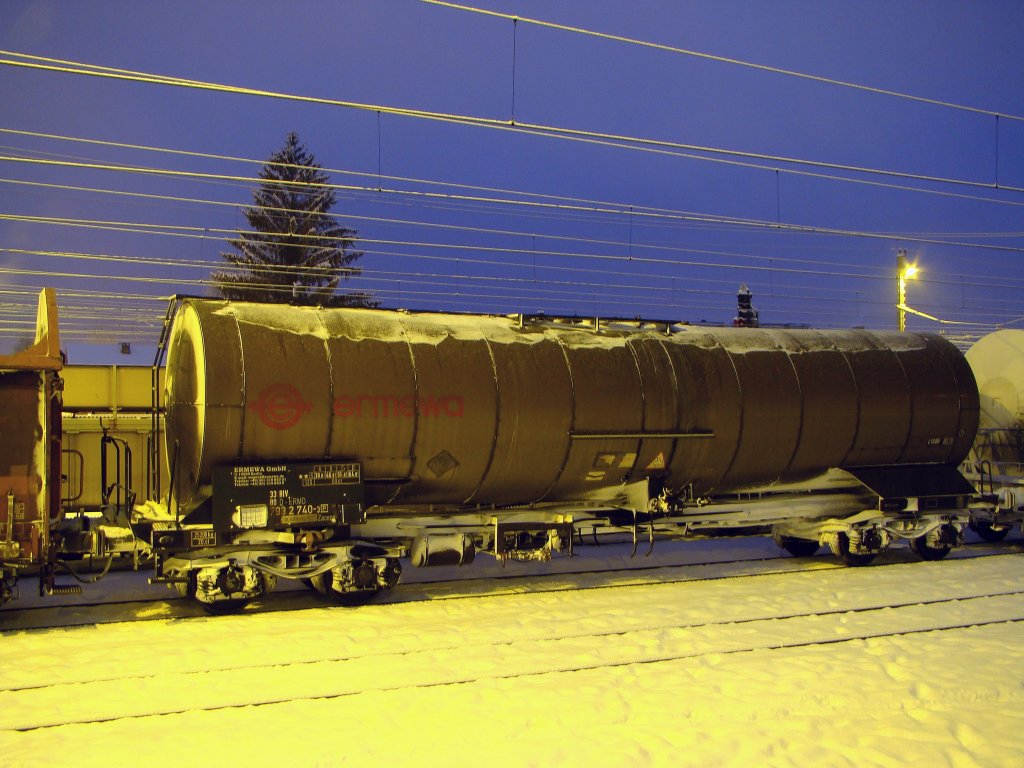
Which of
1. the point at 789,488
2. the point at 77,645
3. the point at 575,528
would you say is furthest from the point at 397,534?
the point at 789,488

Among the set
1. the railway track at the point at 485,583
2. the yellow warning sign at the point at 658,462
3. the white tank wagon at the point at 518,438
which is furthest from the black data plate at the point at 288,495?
the yellow warning sign at the point at 658,462

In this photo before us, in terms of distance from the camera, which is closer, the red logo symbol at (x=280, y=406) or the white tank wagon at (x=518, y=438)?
the red logo symbol at (x=280, y=406)

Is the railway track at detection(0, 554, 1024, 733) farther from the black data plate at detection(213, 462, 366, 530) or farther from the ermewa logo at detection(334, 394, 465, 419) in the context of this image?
the ermewa logo at detection(334, 394, 465, 419)

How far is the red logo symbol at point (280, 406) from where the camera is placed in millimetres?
10656

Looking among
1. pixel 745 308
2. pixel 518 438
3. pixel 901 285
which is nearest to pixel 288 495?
pixel 518 438

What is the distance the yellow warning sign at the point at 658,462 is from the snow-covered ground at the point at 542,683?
195 centimetres

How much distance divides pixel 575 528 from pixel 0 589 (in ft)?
25.6

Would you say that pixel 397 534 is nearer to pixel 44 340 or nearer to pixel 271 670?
pixel 271 670

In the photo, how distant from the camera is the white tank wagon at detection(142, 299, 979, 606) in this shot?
1078 cm

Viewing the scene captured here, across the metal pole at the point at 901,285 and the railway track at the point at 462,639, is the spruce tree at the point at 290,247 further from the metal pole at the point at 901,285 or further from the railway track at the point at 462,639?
the railway track at the point at 462,639

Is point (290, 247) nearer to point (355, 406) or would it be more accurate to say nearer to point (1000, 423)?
point (355, 406)

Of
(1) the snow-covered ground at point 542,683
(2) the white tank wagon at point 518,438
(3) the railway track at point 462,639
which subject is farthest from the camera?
(2) the white tank wagon at point 518,438

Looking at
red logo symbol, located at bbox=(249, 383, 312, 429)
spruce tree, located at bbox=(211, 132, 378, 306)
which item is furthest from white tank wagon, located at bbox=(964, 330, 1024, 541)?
spruce tree, located at bbox=(211, 132, 378, 306)

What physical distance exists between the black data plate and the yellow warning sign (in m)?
4.58
